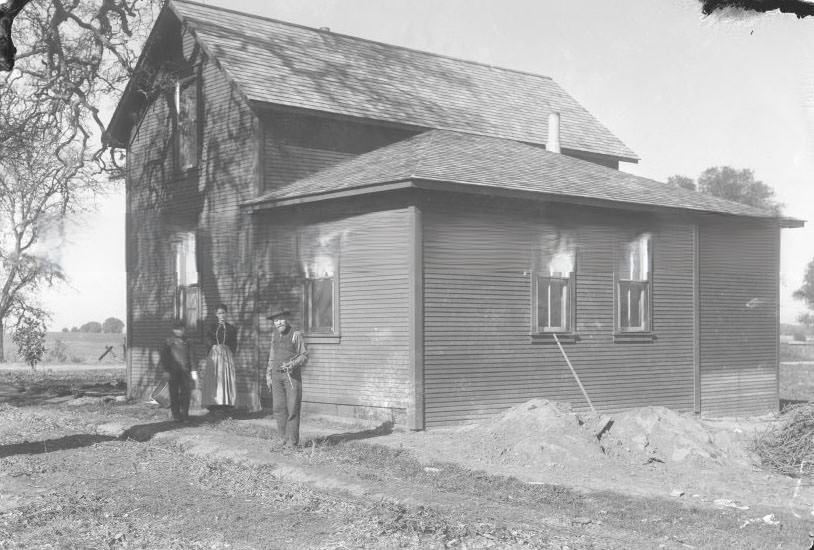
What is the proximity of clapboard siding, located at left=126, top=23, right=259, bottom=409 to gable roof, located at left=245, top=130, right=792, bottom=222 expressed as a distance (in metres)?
1.45

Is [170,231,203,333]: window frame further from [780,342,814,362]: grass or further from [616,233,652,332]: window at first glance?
[780,342,814,362]: grass

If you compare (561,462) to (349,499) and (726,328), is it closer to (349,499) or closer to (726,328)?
(349,499)

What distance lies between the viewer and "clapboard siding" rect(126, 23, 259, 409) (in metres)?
19.5

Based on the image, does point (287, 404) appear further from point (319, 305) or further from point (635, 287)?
point (635, 287)

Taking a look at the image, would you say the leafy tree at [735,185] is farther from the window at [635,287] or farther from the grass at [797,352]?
the window at [635,287]

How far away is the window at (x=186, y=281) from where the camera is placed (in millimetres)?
21188

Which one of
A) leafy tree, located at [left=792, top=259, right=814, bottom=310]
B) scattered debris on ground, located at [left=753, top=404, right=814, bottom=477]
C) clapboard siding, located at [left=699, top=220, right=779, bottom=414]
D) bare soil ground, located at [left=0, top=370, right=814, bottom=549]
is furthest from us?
leafy tree, located at [left=792, top=259, right=814, bottom=310]

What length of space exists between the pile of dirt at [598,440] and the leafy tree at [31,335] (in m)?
13.9

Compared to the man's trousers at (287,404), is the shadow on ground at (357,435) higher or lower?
lower

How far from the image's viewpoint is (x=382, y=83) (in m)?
22.0

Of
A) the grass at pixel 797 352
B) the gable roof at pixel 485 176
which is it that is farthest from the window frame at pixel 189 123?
the grass at pixel 797 352

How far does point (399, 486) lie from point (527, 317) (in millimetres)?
7716

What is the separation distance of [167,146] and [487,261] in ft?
28.3

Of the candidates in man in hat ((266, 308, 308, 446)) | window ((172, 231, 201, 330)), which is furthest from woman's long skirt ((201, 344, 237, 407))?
man in hat ((266, 308, 308, 446))
